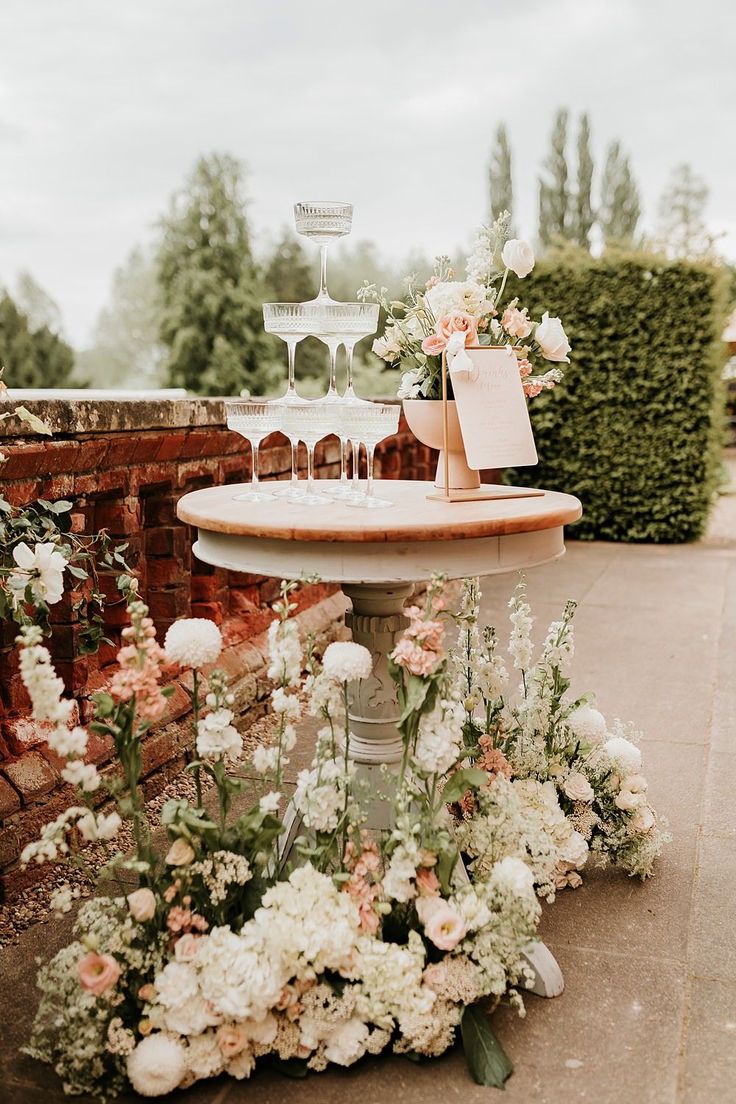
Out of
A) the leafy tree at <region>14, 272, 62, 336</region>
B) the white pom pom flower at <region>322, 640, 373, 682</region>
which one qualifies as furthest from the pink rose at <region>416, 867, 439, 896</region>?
the leafy tree at <region>14, 272, 62, 336</region>

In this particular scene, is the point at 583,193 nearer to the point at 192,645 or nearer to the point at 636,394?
the point at 636,394

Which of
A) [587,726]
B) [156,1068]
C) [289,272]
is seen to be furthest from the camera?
[289,272]

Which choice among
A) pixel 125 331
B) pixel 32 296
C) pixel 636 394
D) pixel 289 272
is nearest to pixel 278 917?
pixel 636 394

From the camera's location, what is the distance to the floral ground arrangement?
5.67 feet

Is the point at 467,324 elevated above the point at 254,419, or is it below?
above

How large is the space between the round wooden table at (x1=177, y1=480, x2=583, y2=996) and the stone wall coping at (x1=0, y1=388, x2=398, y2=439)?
1.47ft

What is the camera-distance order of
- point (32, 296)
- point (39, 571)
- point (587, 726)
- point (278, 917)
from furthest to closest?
point (32, 296) < point (587, 726) < point (39, 571) < point (278, 917)

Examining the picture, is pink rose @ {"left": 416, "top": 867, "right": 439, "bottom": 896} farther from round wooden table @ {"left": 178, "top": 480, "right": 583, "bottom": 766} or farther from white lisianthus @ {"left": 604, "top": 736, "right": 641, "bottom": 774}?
white lisianthus @ {"left": 604, "top": 736, "right": 641, "bottom": 774}

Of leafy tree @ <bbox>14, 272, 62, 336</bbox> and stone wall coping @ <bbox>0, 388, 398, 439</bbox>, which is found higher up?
leafy tree @ <bbox>14, 272, 62, 336</bbox>

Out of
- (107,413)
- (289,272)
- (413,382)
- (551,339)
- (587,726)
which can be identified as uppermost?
(289,272)

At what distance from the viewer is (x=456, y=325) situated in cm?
226

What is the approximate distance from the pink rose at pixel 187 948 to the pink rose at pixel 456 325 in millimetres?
1404

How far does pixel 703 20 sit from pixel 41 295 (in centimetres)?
2044

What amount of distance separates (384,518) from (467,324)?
Answer: 1.90 feet
